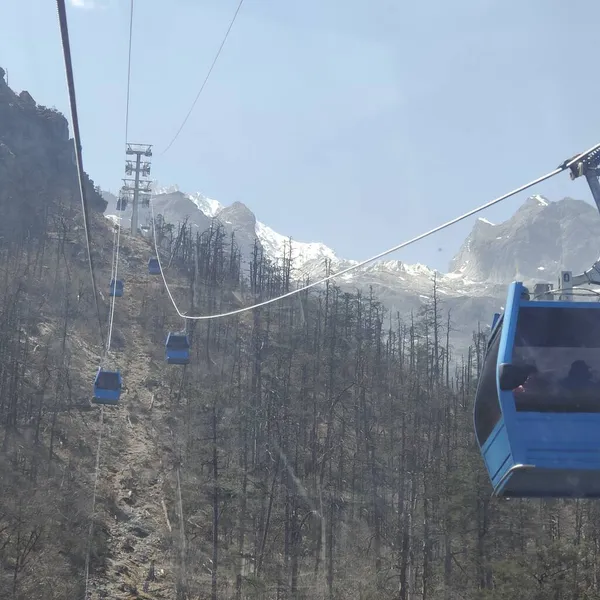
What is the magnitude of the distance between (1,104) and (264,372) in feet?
168

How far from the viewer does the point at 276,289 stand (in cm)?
8725

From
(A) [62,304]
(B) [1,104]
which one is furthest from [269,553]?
(B) [1,104]

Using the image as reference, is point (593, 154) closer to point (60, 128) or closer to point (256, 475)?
point (256, 475)

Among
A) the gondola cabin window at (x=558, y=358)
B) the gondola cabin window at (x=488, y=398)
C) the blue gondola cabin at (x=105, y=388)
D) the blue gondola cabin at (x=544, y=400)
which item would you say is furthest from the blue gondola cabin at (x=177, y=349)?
the gondola cabin window at (x=558, y=358)

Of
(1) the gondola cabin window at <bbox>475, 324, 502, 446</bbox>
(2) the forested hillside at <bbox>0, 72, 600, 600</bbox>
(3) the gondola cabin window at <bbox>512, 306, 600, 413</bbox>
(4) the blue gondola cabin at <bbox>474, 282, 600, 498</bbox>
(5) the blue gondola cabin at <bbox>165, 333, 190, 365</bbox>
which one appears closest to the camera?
(4) the blue gondola cabin at <bbox>474, 282, 600, 498</bbox>

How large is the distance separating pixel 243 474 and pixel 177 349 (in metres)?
9.97

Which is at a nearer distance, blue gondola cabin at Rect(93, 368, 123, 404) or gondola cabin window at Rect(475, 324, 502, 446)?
gondola cabin window at Rect(475, 324, 502, 446)

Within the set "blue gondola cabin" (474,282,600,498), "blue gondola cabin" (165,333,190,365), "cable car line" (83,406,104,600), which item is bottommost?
"cable car line" (83,406,104,600)

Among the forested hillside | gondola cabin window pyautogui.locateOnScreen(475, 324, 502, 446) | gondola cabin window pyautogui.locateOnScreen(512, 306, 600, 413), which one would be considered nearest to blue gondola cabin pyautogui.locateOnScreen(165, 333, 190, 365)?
the forested hillside

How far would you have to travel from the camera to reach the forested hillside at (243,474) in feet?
119

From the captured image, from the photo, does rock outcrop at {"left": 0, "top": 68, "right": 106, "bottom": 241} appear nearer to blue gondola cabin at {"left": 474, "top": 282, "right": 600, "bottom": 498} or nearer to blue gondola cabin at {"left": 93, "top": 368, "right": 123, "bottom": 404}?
blue gondola cabin at {"left": 93, "top": 368, "right": 123, "bottom": 404}

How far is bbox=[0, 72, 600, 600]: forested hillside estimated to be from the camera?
119 ft

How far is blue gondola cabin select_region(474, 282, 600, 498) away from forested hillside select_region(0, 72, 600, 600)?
69.7ft

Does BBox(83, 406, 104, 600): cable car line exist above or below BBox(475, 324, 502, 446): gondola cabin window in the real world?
below
